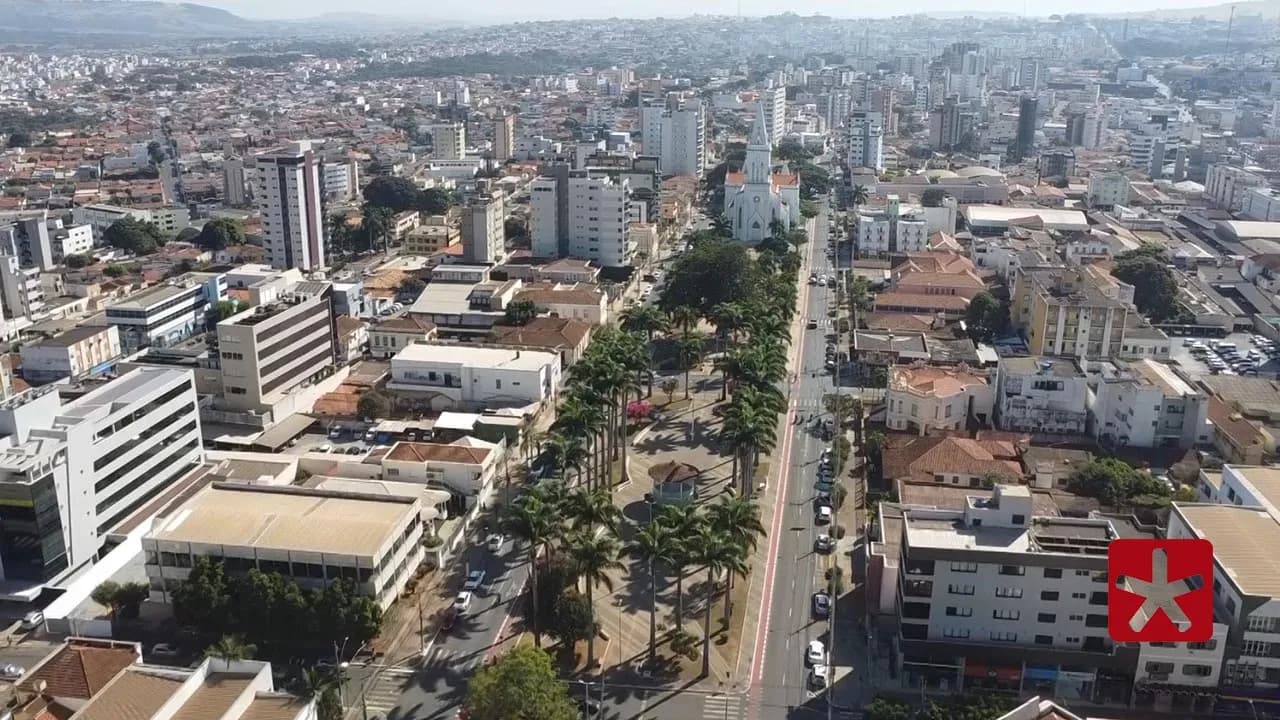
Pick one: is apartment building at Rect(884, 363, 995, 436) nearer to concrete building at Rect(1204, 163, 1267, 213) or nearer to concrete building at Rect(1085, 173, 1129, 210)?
concrete building at Rect(1085, 173, 1129, 210)

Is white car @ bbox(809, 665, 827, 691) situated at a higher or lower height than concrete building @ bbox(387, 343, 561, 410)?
lower

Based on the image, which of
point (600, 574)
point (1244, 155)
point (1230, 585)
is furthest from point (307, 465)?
point (1244, 155)

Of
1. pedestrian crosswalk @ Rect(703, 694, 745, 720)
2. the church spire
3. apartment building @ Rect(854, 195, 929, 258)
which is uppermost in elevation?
the church spire

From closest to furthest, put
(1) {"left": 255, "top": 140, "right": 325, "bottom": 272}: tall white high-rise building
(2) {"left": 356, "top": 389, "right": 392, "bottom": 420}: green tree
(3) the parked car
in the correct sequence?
(3) the parked car
(2) {"left": 356, "top": 389, "right": 392, "bottom": 420}: green tree
(1) {"left": 255, "top": 140, "right": 325, "bottom": 272}: tall white high-rise building

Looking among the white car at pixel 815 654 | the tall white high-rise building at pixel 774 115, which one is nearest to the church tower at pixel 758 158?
the tall white high-rise building at pixel 774 115

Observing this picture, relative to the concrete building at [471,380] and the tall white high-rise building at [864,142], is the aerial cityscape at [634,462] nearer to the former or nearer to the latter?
the concrete building at [471,380]

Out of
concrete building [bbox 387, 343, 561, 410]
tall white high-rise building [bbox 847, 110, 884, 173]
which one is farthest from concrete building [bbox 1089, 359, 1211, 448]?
tall white high-rise building [bbox 847, 110, 884, 173]
